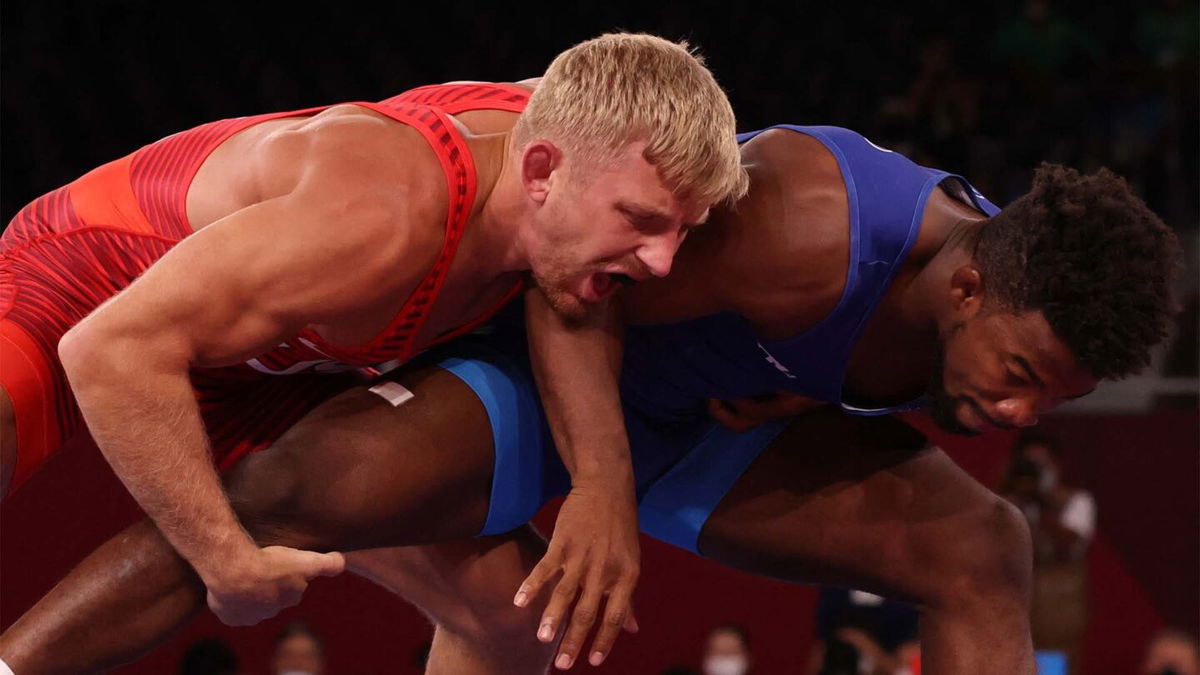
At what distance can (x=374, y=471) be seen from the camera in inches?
92.9

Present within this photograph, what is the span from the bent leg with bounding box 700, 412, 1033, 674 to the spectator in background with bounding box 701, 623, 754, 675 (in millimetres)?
2134

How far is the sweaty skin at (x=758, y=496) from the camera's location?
7.57ft

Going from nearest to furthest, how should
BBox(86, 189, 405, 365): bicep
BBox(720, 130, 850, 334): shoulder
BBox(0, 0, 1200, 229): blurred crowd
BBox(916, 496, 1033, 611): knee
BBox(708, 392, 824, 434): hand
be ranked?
BBox(86, 189, 405, 365): bicep < BBox(720, 130, 850, 334): shoulder < BBox(916, 496, 1033, 611): knee < BBox(708, 392, 824, 434): hand < BBox(0, 0, 1200, 229): blurred crowd

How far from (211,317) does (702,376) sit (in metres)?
0.93

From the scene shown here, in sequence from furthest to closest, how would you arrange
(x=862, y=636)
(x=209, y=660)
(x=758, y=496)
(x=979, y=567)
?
(x=862, y=636) → (x=209, y=660) → (x=758, y=496) → (x=979, y=567)

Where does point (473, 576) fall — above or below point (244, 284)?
below

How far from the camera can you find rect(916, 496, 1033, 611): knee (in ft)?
8.54

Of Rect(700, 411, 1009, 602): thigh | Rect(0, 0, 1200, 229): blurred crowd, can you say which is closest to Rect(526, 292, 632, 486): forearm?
Rect(700, 411, 1009, 602): thigh

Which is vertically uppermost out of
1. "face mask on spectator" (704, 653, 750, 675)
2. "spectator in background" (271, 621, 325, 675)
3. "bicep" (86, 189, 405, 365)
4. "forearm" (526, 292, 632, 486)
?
"bicep" (86, 189, 405, 365)

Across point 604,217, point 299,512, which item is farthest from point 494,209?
point 299,512

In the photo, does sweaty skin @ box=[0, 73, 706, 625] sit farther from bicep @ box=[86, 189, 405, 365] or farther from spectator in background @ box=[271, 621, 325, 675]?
spectator in background @ box=[271, 621, 325, 675]

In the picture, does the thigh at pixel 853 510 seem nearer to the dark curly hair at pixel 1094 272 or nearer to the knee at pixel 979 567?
the knee at pixel 979 567

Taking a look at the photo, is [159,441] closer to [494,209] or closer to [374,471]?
[374,471]

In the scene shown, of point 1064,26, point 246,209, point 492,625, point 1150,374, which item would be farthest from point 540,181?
point 1064,26
